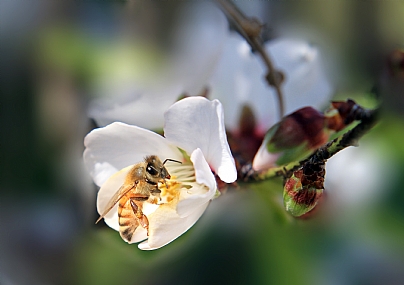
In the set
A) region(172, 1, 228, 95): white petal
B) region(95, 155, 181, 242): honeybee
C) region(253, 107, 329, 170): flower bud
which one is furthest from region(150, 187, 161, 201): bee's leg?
region(172, 1, 228, 95): white petal

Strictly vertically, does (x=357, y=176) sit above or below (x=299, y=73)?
below

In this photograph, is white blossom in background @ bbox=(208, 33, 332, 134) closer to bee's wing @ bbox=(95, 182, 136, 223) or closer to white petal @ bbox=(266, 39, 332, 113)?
white petal @ bbox=(266, 39, 332, 113)

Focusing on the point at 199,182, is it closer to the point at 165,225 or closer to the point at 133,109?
the point at 165,225

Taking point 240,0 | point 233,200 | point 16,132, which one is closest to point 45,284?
point 16,132

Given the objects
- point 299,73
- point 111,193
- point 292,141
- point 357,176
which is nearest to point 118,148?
point 111,193

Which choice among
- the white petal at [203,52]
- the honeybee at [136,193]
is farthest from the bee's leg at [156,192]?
the white petal at [203,52]

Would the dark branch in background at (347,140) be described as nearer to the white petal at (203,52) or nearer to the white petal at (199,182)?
the white petal at (199,182)

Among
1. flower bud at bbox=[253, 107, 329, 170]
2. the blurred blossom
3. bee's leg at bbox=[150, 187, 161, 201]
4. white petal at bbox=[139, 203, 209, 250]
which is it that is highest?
flower bud at bbox=[253, 107, 329, 170]
